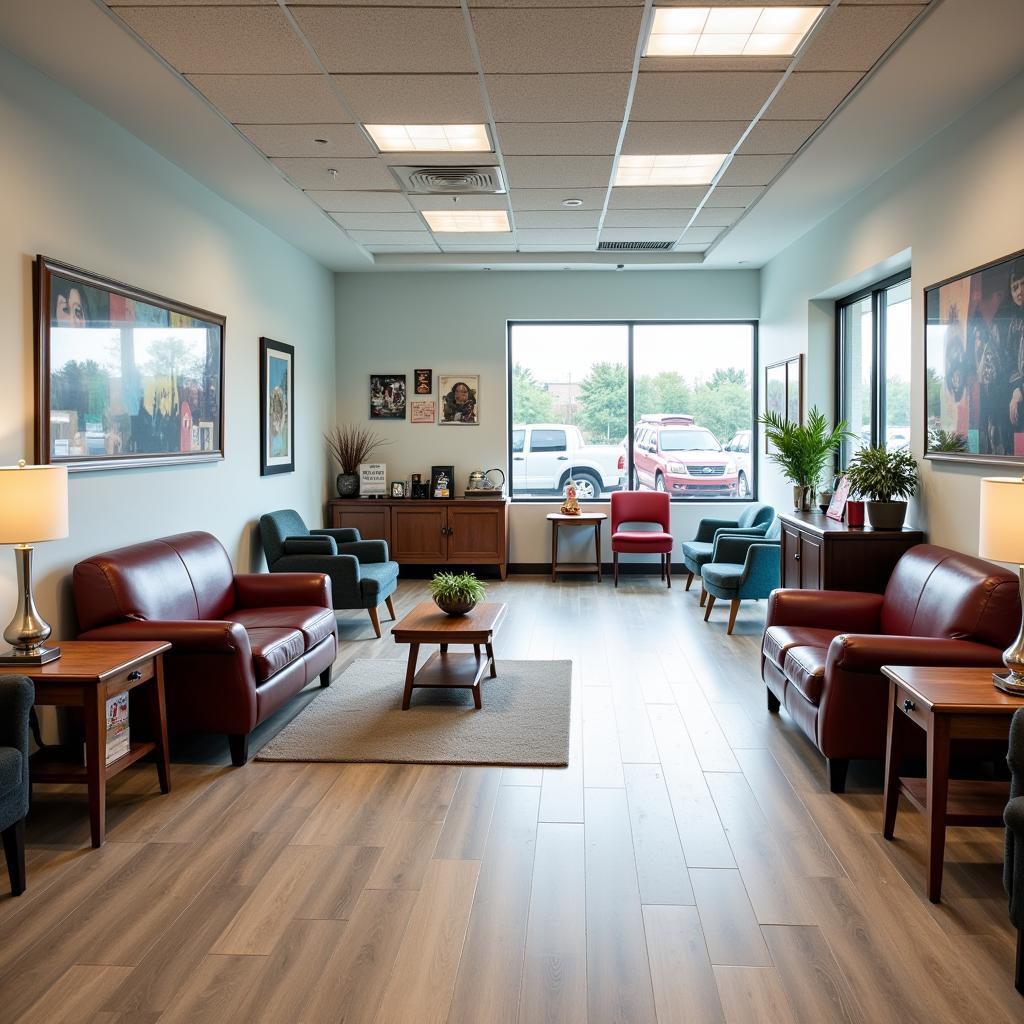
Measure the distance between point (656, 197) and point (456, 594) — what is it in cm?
313

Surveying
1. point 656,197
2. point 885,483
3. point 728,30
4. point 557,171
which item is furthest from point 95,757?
point 656,197

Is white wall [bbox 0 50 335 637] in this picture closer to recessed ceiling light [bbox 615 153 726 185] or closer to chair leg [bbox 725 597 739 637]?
recessed ceiling light [bbox 615 153 726 185]

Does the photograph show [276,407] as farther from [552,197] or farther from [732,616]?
[732,616]

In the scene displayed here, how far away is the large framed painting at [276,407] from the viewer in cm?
671

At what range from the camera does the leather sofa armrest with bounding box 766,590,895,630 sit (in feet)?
14.7

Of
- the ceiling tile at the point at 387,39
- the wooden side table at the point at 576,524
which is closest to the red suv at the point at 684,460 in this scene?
the wooden side table at the point at 576,524

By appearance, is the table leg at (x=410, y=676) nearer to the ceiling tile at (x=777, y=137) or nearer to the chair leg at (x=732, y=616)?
the chair leg at (x=732, y=616)

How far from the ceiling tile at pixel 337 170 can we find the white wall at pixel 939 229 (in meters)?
2.93

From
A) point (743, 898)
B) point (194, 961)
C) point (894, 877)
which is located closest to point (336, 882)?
point (194, 961)

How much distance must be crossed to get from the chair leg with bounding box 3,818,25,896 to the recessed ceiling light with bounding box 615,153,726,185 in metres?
4.44

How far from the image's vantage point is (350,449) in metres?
8.84

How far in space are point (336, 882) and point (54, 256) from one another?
A: 289 centimetres

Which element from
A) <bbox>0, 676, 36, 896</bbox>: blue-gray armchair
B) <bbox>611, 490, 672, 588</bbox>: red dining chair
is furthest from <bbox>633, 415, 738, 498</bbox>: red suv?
<bbox>0, 676, 36, 896</bbox>: blue-gray armchair

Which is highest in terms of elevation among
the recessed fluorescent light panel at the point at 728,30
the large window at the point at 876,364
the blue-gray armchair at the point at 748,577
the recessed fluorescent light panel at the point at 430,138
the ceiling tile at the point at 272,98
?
the recessed fluorescent light panel at the point at 430,138
